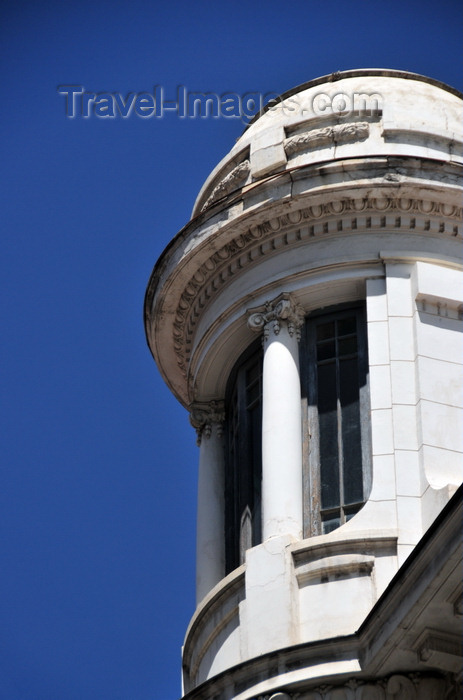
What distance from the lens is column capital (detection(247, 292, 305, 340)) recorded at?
2184 cm

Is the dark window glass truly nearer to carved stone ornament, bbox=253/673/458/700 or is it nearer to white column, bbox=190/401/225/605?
white column, bbox=190/401/225/605

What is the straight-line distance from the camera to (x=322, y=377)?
21.7 meters

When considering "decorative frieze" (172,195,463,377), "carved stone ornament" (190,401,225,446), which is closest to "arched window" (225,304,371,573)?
"carved stone ornament" (190,401,225,446)

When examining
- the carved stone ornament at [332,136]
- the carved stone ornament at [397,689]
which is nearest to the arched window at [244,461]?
the carved stone ornament at [332,136]

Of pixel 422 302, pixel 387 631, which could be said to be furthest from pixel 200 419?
pixel 387 631

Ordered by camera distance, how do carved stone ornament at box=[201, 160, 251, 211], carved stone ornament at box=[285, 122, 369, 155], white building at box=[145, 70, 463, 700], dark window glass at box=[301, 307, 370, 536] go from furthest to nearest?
carved stone ornament at box=[201, 160, 251, 211] < carved stone ornament at box=[285, 122, 369, 155] < dark window glass at box=[301, 307, 370, 536] < white building at box=[145, 70, 463, 700]

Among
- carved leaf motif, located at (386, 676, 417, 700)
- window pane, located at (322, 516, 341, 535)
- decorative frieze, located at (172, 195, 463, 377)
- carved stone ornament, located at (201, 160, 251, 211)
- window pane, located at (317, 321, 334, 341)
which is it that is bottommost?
carved leaf motif, located at (386, 676, 417, 700)

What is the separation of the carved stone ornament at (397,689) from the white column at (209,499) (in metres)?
4.85

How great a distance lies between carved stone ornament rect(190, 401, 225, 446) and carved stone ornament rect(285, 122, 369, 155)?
380 cm

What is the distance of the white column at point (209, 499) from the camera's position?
73.5 ft

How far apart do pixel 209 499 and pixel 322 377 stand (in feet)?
8.59

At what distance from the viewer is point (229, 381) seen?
23562 millimetres

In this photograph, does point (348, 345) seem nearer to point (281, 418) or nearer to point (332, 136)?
point (281, 418)

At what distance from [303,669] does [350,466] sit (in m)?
3.54
